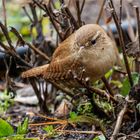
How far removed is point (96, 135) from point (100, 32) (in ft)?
2.81

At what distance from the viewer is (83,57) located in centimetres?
353

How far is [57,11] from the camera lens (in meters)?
3.06

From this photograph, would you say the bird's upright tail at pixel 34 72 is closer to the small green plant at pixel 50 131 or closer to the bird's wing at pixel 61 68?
the bird's wing at pixel 61 68

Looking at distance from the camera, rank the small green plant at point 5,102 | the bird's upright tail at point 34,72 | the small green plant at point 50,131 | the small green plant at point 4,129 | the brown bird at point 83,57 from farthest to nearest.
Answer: the small green plant at point 5,102
the bird's upright tail at point 34,72
the brown bird at point 83,57
the small green plant at point 50,131
the small green plant at point 4,129

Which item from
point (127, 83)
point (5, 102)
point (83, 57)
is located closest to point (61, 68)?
point (83, 57)

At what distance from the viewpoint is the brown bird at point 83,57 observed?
3.49 m

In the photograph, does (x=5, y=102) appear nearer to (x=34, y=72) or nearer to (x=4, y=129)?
(x=34, y=72)

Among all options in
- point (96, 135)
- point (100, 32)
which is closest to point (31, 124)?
point (96, 135)

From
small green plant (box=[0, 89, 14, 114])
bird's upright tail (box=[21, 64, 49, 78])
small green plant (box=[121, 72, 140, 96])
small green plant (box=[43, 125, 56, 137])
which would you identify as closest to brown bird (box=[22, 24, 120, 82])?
bird's upright tail (box=[21, 64, 49, 78])

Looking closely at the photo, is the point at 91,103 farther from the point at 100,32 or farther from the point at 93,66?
the point at 100,32

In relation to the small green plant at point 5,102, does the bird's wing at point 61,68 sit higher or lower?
higher

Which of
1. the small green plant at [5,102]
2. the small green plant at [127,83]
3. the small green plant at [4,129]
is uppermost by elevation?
the small green plant at [127,83]

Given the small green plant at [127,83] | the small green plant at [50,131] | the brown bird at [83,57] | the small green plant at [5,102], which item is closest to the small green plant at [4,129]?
the small green plant at [50,131]

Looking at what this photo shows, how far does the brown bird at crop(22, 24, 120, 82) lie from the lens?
3.49 meters
